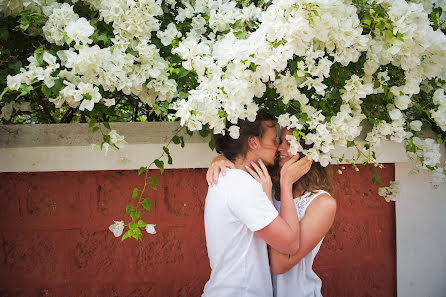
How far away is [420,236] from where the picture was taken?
2.76m

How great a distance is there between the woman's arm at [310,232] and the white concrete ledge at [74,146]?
2.67ft

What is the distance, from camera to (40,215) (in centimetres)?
246

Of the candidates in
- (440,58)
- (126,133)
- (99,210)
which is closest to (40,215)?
(99,210)

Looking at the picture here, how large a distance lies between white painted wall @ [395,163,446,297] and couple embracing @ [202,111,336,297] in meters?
0.99

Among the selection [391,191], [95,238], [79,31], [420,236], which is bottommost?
[95,238]

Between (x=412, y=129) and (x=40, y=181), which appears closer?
(x=412, y=129)

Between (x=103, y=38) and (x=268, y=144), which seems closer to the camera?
(x=103, y=38)

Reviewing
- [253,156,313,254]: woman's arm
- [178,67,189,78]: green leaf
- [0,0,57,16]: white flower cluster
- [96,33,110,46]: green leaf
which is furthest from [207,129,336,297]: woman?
[0,0,57,16]: white flower cluster

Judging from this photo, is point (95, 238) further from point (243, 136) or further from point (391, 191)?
point (391, 191)

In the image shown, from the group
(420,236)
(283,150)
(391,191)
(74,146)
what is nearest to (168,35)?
(283,150)

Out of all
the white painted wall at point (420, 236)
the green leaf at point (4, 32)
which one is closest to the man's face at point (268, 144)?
the white painted wall at point (420, 236)

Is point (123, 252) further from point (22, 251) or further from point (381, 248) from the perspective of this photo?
point (381, 248)

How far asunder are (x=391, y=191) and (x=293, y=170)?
100cm

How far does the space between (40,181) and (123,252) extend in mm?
711
